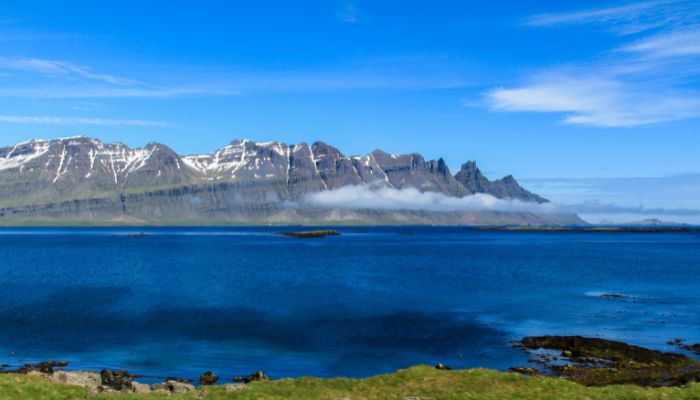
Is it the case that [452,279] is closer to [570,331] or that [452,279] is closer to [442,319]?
[442,319]

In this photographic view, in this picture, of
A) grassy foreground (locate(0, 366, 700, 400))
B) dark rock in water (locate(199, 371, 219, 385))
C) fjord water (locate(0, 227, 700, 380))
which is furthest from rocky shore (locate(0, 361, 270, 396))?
fjord water (locate(0, 227, 700, 380))

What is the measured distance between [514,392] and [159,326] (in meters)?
47.2

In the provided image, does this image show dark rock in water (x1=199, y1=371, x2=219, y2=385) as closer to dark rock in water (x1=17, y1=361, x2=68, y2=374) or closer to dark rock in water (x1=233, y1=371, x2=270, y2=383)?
dark rock in water (x1=233, y1=371, x2=270, y2=383)

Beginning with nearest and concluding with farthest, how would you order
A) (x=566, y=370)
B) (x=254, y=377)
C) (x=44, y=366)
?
(x=254, y=377) < (x=566, y=370) < (x=44, y=366)

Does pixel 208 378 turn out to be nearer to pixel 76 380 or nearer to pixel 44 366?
pixel 76 380

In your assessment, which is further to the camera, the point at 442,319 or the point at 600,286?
the point at 600,286

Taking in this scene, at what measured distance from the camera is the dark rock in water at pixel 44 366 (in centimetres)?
4685

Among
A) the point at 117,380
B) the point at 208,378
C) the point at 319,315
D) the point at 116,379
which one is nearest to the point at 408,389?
the point at 208,378

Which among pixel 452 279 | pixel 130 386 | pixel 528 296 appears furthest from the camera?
pixel 452 279

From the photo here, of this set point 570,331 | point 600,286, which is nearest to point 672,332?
point 570,331

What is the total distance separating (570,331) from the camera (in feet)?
214

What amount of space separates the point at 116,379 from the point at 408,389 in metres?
A: 22.4

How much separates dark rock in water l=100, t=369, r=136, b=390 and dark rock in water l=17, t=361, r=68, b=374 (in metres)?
4.80

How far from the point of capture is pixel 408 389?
36.2m
